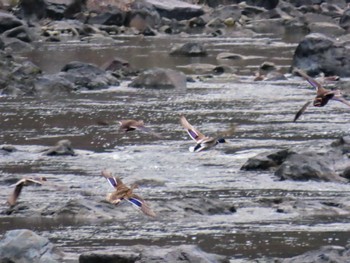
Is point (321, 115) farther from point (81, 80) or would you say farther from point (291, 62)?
point (291, 62)

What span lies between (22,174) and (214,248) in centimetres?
318

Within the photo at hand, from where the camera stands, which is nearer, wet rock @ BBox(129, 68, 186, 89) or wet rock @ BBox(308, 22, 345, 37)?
wet rock @ BBox(129, 68, 186, 89)

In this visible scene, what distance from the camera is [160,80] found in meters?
17.4

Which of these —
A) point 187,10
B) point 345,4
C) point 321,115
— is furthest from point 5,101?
point 345,4

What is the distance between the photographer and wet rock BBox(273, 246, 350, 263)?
23.9 feet

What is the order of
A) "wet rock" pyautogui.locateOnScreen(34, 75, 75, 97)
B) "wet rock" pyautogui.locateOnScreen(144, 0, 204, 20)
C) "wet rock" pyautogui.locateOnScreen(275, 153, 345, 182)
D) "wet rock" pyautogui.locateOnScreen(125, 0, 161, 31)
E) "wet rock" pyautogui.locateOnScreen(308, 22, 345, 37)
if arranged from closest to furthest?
"wet rock" pyautogui.locateOnScreen(275, 153, 345, 182)
"wet rock" pyautogui.locateOnScreen(34, 75, 75, 97)
"wet rock" pyautogui.locateOnScreen(308, 22, 345, 37)
"wet rock" pyautogui.locateOnScreen(125, 0, 161, 31)
"wet rock" pyautogui.locateOnScreen(144, 0, 204, 20)

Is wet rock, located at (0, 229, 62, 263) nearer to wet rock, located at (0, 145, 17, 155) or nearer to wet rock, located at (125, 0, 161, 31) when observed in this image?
wet rock, located at (0, 145, 17, 155)

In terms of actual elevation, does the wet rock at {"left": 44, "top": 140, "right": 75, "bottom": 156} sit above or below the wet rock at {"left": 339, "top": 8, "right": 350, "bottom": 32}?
above

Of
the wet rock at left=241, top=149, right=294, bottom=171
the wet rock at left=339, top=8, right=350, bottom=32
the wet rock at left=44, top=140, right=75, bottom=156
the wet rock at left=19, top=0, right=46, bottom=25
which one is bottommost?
the wet rock at left=19, top=0, right=46, bottom=25

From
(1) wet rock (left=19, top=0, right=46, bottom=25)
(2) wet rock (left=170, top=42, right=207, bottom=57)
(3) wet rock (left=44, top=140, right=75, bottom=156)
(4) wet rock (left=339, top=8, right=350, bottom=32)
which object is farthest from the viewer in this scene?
(1) wet rock (left=19, top=0, right=46, bottom=25)

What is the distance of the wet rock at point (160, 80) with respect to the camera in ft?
56.9

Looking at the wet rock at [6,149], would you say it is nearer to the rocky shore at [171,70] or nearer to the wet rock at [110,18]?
the rocky shore at [171,70]

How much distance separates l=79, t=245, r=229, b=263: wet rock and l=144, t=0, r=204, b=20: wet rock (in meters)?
24.7

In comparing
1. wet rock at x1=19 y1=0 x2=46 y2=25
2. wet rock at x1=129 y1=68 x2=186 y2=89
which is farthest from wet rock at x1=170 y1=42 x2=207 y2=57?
wet rock at x1=19 y1=0 x2=46 y2=25
